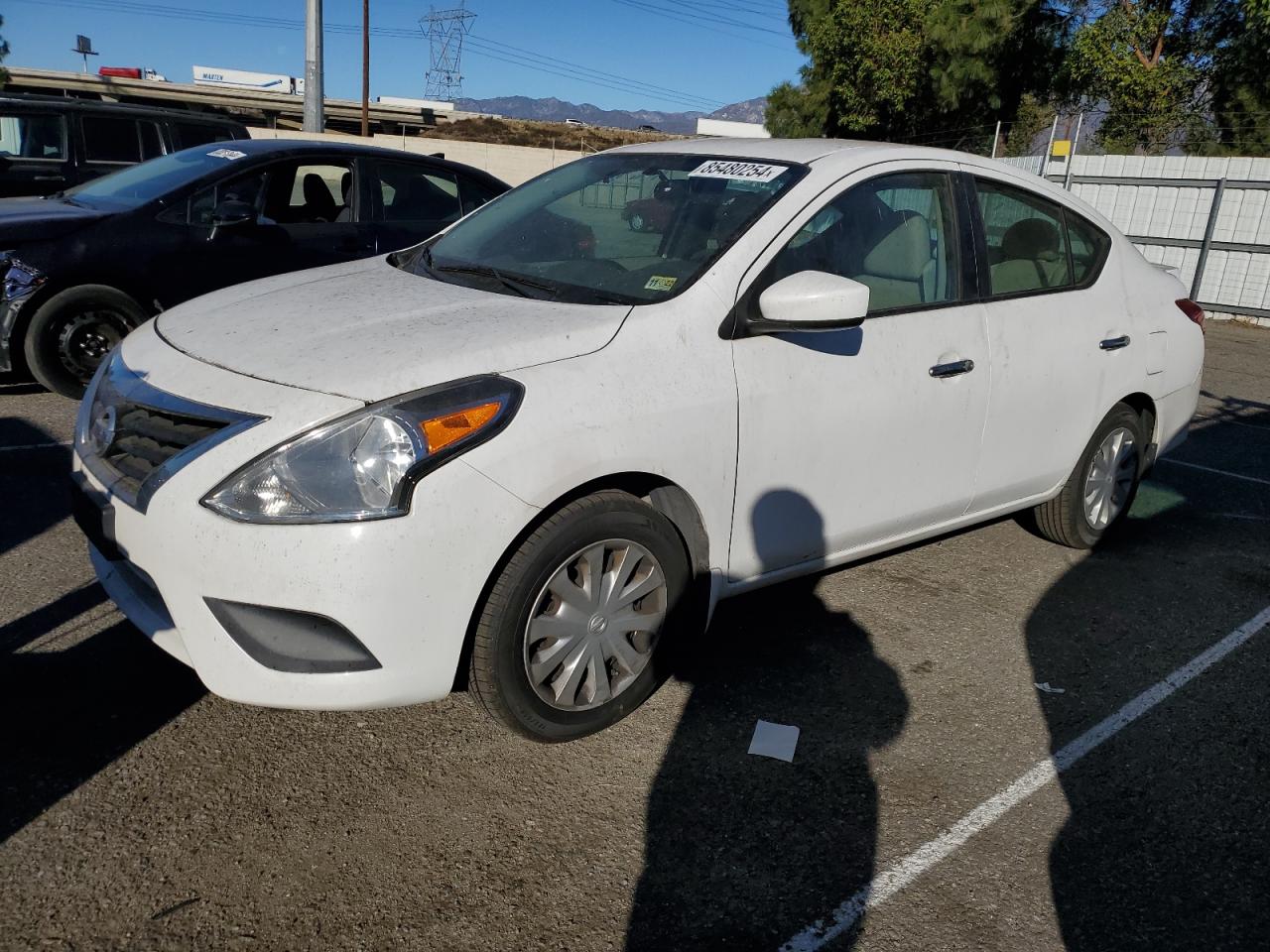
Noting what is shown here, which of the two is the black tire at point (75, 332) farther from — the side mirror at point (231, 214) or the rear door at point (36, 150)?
the rear door at point (36, 150)

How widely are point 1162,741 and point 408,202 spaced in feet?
19.0

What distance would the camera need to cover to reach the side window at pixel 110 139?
9523 mm

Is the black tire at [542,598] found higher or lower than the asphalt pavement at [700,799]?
higher

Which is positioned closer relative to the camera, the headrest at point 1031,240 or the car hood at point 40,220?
the headrest at point 1031,240

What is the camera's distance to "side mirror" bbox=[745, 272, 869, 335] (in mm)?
3090

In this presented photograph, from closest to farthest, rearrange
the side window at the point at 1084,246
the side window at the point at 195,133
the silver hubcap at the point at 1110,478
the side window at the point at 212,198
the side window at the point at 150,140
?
the side window at the point at 1084,246 < the silver hubcap at the point at 1110,478 < the side window at the point at 212,198 < the side window at the point at 150,140 < the side window at the point at 195,133

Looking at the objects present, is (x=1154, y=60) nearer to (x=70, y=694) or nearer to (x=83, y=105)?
(x=83, y=105)

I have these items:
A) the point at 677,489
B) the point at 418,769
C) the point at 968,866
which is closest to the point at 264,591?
the point at 418,769

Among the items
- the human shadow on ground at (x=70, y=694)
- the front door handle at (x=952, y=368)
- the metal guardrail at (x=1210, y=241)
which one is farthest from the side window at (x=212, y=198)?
the metal guardrail at (x=1210, y=241)

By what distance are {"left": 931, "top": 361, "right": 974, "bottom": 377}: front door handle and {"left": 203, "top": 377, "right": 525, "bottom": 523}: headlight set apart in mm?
1866

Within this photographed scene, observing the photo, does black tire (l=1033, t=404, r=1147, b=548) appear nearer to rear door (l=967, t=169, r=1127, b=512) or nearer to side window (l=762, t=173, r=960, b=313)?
rear door (l=967, t=169, r=1127, b=512)

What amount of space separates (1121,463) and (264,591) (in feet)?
12.9

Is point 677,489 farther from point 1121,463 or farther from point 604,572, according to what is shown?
point 1121,463

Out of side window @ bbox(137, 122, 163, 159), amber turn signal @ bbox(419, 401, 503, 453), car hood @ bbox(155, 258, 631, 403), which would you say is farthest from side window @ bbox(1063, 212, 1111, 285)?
side window @ bbox(137, 122, 163, 159)
